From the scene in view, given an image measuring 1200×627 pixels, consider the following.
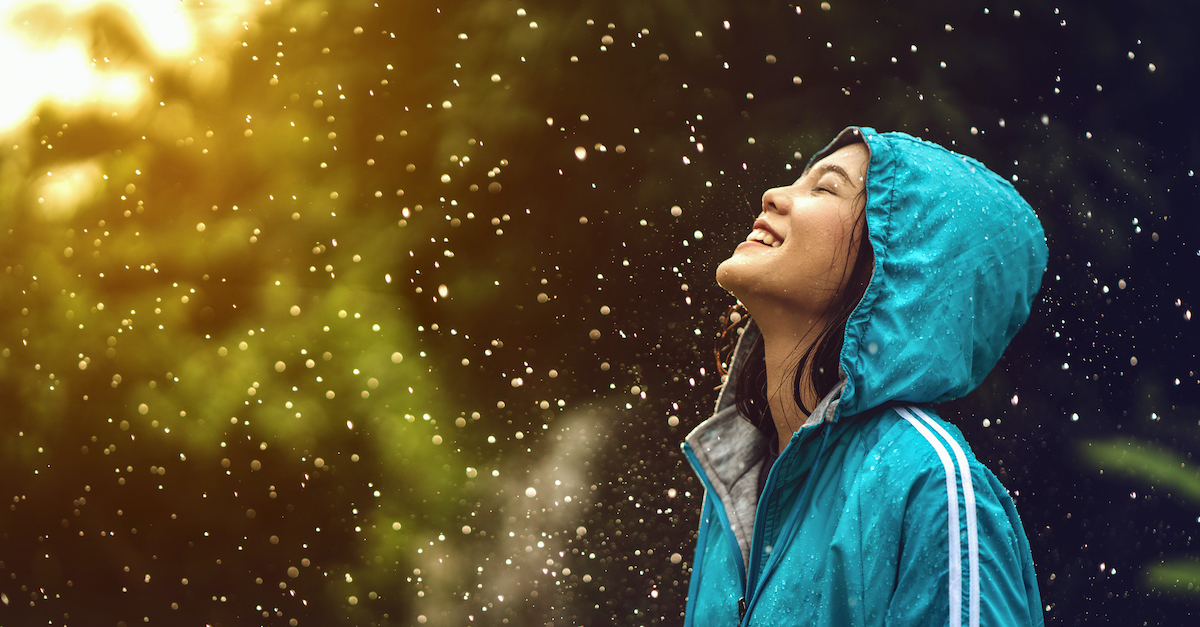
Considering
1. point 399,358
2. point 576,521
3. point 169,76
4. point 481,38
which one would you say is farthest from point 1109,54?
point 169,76

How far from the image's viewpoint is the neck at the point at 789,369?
77 centimetres

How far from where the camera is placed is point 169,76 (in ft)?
4.08

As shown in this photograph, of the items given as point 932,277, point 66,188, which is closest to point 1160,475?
point 932,277

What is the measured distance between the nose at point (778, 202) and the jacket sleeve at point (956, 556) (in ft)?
0.93

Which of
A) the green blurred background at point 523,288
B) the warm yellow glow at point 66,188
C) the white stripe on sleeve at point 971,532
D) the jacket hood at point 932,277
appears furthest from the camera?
the warm yellow glow at point 66,188

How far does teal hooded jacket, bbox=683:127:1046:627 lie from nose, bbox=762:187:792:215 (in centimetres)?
8

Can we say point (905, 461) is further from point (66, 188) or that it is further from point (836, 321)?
point (66, 188)

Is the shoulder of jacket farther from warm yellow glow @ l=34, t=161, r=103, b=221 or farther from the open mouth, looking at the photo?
warm yellow glow @ l=34, t=161, r=103, b=221

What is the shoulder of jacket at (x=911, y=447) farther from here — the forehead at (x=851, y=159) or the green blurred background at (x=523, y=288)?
the green blurred background at (x=523, y=288)

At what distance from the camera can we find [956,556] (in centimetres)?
58

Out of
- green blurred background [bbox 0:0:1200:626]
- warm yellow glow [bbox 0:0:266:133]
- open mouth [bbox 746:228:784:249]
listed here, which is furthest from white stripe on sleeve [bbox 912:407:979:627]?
warm yellow glow [bbox 0:0:266:133]

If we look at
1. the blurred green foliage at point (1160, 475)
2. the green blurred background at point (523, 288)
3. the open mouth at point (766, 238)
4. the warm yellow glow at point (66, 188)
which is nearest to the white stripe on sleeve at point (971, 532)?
the open mouth at point (766, 238)

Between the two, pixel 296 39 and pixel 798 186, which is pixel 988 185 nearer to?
pixel 798 186

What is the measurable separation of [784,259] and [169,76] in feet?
3.55
